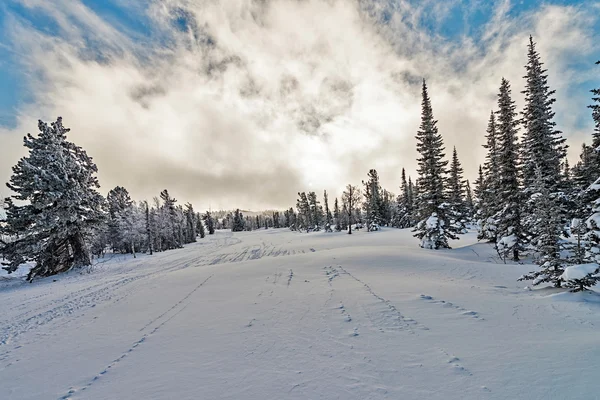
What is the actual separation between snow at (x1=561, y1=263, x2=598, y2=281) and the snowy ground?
1.80ft

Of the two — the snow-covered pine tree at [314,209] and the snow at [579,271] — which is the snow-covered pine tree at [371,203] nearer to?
the snow-covered pine tree at [314,209]

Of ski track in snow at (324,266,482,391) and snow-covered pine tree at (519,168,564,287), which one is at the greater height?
snow-covered pine tree at (519,168,564,287)

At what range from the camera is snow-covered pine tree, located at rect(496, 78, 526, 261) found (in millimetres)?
16188

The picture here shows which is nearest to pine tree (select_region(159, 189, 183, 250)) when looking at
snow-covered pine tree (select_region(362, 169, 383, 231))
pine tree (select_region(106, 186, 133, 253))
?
pine tree (select_region(106, 186, 133, 253))

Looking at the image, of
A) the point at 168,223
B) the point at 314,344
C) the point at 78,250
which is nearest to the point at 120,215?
the point at 168,223

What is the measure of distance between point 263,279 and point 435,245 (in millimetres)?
14973

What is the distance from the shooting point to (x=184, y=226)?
2707 inches

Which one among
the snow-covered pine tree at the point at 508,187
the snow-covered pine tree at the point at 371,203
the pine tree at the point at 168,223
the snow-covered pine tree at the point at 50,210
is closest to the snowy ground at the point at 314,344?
the snow-covered pine tree at the point at 508,187

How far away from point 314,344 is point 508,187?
1923 centimetres

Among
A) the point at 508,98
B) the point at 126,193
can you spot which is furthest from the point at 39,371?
the point at 126,193

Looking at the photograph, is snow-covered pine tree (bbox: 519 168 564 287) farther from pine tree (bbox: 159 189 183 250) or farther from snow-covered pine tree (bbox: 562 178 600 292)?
pine tree (bbox: 159 189 183 250)

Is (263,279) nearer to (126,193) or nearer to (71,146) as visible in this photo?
(71,146)

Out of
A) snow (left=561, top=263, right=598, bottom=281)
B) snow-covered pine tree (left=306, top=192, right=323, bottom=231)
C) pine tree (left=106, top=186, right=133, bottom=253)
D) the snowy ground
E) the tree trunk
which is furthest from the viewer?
snow-covered pine tree (left=306, top=192, right=323, bottom=231)

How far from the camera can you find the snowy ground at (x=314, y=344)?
3.41 m
